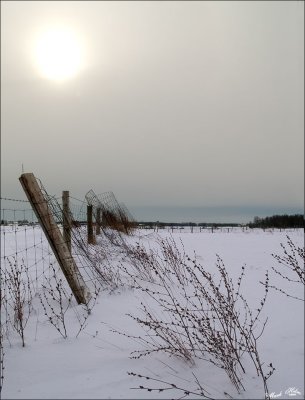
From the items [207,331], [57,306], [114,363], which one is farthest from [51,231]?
[207,331]

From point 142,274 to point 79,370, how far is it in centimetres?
298

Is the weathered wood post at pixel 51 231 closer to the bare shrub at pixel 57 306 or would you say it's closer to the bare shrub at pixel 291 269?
the bare shrub at pixel 57 306

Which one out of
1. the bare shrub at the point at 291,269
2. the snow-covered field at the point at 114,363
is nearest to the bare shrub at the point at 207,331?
the snow-covered field at the point at 114,363

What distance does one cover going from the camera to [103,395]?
2.50m

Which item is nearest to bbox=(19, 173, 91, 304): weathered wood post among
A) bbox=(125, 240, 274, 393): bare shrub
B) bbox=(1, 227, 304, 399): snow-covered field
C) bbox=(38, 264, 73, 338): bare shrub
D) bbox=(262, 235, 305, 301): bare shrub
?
bbox=(38, 264, 73, 338): bare shrub

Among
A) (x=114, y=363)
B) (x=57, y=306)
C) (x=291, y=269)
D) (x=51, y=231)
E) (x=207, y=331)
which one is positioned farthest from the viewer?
(x=291, y=269)

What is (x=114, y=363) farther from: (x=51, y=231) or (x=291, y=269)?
(x=291, y=269)

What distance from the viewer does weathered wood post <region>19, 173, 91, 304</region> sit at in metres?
4.02

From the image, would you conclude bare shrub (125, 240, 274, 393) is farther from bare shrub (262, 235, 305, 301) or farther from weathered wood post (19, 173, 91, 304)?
weathered wood post (19, 173, 91, 304)

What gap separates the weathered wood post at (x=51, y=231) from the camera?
4016 millimetres

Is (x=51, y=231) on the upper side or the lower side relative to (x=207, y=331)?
upper

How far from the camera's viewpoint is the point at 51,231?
4129 millimetres

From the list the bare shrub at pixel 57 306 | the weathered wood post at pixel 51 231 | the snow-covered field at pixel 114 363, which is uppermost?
the weathered wood post at pixel 51 231

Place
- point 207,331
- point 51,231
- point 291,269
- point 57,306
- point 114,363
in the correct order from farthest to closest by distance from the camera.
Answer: point 291,269 → point 57,306 → point 51,231 → point 207,331 → point 114,363
